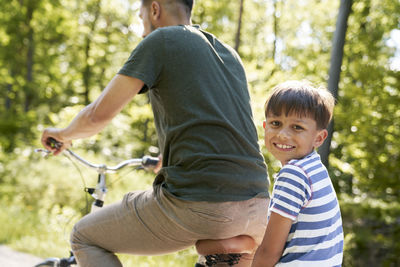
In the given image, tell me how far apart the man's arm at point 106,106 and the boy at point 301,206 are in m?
0.72

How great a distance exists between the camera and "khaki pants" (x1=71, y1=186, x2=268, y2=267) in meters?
2.11

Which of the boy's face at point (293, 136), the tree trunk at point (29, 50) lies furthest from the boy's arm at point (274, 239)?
the tree trunk at point (29, 50)

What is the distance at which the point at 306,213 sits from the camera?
1.73 meters

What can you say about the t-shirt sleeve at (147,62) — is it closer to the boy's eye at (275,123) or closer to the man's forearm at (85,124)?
the man's forearm at (85,124)

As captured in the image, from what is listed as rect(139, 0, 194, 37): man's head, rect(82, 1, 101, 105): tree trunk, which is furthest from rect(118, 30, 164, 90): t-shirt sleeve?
rect(82, 1, 101, 105): tree trunk

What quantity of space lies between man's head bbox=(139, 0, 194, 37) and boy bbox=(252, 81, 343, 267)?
3.14 ft

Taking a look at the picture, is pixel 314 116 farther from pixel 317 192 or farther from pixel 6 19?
pixel 6 19

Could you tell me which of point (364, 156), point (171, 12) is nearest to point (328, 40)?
point (364, 156)

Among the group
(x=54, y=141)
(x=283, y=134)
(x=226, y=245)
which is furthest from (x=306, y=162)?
(x=54, y=141)

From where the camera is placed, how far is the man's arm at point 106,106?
7.13ft

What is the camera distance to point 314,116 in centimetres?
186

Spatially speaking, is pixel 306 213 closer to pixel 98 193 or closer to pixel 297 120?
pixel 297 120

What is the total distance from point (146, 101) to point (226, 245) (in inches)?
565

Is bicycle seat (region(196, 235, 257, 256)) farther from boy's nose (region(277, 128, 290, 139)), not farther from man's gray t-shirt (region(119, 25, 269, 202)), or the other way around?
boy's nose (region(277, 128, 290, 139))
